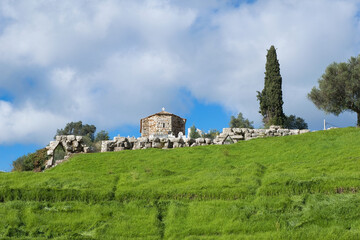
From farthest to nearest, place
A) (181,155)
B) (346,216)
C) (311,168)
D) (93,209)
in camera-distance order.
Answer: (181,155), (311,168), (93,209), (346,216)

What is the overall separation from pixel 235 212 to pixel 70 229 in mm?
5387

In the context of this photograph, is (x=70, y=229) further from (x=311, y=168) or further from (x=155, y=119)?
(x=155, y=119)

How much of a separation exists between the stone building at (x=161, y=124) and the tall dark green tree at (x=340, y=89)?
24.0 m

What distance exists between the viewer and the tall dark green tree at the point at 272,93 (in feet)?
166

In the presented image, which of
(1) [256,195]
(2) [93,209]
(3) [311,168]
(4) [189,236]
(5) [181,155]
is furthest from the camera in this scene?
(5) [181,155]

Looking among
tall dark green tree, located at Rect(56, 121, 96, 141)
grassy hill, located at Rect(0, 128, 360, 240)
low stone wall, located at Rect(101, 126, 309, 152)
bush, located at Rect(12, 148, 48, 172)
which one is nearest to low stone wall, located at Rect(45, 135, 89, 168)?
low stone wall, located at Rect(101, 126, 309, 152)

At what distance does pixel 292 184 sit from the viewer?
1584 centimetres

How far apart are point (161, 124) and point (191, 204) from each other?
161 ft

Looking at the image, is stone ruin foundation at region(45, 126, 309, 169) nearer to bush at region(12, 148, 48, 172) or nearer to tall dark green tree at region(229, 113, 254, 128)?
bush at region(12, 148, 48, 172)

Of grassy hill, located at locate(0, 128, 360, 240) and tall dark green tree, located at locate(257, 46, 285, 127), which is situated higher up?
tall dark green tree, located at locate(257, 46, 285, 127)

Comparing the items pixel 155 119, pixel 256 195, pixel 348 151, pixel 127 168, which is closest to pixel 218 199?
pixel 256 195

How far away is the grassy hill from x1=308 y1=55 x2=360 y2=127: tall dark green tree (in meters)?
24.6

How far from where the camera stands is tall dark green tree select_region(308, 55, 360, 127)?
43906mm

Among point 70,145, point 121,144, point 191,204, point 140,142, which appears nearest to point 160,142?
point 140,142
